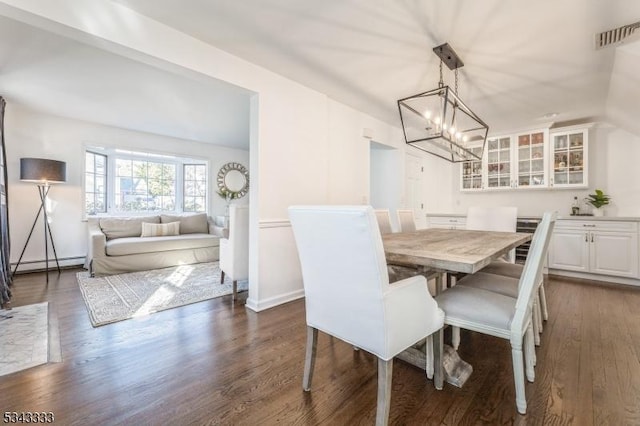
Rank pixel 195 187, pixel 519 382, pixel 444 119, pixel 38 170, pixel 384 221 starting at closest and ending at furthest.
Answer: pixel 519 382 → pixel 444 119 → pixel 384 221 → pixel 38 170 → pixel 195 187

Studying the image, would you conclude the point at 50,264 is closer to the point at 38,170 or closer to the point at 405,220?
the point at 38,170

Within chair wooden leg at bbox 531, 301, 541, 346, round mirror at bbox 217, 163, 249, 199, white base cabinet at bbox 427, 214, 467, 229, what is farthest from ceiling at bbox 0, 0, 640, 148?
round mirror at bbox 217, 163, 249, 199

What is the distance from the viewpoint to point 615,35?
2064mm

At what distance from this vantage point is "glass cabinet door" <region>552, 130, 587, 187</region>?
13.3ft

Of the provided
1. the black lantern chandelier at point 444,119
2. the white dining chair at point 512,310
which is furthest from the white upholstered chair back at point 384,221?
the white dining chair at point 512,310

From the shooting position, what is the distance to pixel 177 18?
1976mm

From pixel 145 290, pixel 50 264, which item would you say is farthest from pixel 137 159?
pixel 145 290

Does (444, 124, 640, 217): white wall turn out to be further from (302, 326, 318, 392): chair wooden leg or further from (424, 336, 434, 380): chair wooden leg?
(302, 326, 318, 392): chair wooden leg

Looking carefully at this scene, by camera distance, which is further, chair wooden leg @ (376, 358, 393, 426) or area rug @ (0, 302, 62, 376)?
area rug @ (0, 302, 62, 376)

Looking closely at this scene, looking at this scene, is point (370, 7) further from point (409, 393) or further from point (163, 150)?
point (163, 150)

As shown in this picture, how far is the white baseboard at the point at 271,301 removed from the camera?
2.61m

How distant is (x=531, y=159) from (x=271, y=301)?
4632 mm

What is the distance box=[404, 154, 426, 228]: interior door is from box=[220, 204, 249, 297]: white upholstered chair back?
2.99 m

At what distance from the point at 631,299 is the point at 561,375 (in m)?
2.32
